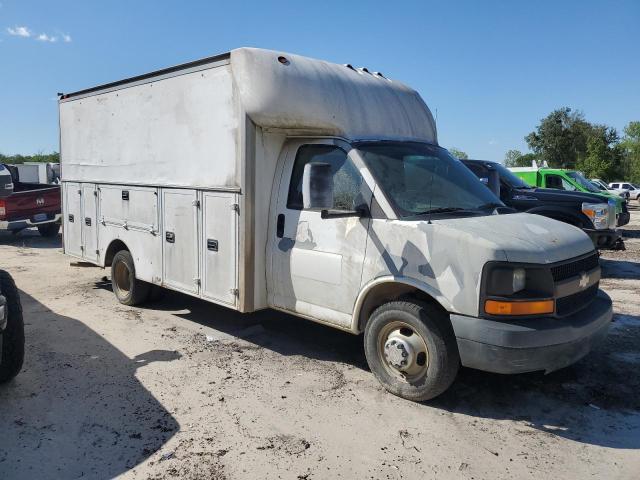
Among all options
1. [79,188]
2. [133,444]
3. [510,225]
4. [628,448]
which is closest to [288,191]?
[510,225]

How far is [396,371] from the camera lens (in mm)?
4426

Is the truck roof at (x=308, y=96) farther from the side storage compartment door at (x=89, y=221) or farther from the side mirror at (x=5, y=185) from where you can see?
the side mirror at (x=5, y=185)

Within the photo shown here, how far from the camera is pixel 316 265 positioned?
4863mm

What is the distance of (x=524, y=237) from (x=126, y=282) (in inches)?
209

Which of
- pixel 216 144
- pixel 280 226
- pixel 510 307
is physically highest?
pixel 216 144

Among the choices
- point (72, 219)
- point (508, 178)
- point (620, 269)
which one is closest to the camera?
point (72, 219)

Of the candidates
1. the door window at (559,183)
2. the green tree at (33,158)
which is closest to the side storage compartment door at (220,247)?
the door window at (559,183)

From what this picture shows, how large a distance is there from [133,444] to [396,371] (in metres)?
2.11

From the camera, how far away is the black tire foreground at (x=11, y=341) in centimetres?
434

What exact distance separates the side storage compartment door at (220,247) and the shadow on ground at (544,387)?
2.48 ft

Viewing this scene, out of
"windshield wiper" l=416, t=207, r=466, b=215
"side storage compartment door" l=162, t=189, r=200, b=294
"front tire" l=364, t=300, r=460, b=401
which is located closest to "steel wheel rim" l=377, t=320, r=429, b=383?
"front tire" l=364, t=300, r=460, b=401

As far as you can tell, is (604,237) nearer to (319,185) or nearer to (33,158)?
(319,185)

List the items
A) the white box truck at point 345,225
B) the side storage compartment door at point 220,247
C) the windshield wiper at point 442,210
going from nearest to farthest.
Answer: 1. the white box truck at point 345,225
2. the windshield wiper at point 442,210
3. the side storage compartment door at point 220,247

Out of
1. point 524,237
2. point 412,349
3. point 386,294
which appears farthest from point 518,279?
point 386,294
